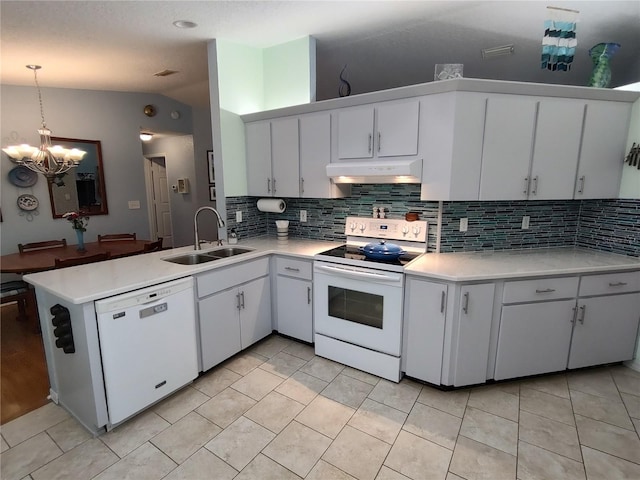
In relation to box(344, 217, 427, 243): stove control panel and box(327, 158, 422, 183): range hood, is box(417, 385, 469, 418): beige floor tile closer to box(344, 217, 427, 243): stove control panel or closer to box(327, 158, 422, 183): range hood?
box(344, 217, 427, 243): stove control panel

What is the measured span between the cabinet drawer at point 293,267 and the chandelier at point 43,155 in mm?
2877

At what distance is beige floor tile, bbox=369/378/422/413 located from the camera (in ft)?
7.11

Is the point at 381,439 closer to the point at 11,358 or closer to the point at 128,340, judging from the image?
the point at 128,340

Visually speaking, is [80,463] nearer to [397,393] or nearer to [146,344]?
[146,344]

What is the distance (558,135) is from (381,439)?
2.43 meters

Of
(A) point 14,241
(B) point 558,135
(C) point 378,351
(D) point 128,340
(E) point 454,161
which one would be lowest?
(C) point 378,351

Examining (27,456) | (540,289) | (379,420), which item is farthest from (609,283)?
(27,456)

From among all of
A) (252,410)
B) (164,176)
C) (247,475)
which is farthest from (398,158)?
(164,176)

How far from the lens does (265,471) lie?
1.67 metres

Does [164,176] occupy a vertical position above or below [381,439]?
above

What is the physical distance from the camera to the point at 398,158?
8.20ft

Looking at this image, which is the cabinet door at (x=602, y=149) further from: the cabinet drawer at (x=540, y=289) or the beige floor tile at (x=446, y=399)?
the beige floor tile at (x=446, y=399)

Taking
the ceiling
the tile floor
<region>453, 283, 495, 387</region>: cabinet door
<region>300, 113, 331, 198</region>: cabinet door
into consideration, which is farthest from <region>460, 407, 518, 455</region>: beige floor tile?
the ceiling

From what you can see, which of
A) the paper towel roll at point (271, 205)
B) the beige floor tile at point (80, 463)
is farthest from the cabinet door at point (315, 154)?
the beige floor tile at point (80, 463)
